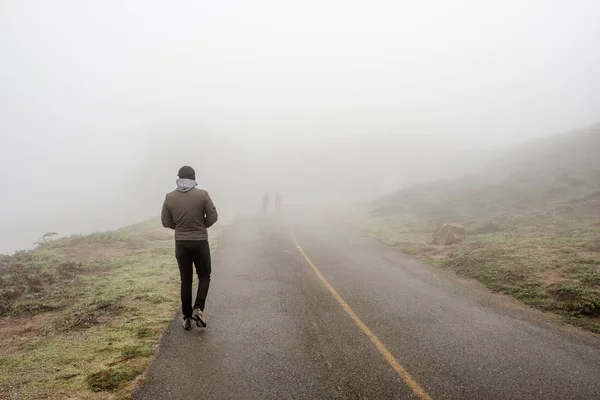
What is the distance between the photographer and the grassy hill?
26.2 feet

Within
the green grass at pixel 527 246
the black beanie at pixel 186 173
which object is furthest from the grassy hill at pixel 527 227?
the black beanie at pixel 186 173

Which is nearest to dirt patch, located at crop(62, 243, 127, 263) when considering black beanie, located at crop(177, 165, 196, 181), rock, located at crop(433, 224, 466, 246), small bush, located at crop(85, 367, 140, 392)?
black beanie, located at crop(177, 165, 196, 181)

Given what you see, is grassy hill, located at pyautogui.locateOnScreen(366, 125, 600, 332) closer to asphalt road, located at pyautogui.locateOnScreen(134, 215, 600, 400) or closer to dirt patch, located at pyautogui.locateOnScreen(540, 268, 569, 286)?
dirt patch, located at pyautogui.locateOnScreen(540, 268, 569, 286)

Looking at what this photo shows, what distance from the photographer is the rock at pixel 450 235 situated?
47.4 feet

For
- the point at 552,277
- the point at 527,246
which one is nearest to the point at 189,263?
the point at 552,277

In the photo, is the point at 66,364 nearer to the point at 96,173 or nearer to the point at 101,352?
the point at 101,352

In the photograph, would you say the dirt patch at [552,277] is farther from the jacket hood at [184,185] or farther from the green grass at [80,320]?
the green grass at [80,320]

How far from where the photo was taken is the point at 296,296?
26.2 feet

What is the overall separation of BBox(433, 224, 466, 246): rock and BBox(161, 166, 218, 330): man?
38.2 ft

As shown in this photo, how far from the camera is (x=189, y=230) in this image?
19.9 ft

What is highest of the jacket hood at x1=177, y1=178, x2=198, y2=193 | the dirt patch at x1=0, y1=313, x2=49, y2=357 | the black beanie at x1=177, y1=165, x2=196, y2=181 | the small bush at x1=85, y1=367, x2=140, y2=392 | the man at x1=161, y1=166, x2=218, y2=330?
the black beanie at x1=177, y1=165, x2=196, y2=181

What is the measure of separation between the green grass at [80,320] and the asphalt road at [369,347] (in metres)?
0.56

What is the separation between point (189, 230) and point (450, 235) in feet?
40.1

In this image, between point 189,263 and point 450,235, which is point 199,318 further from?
point 450,235
